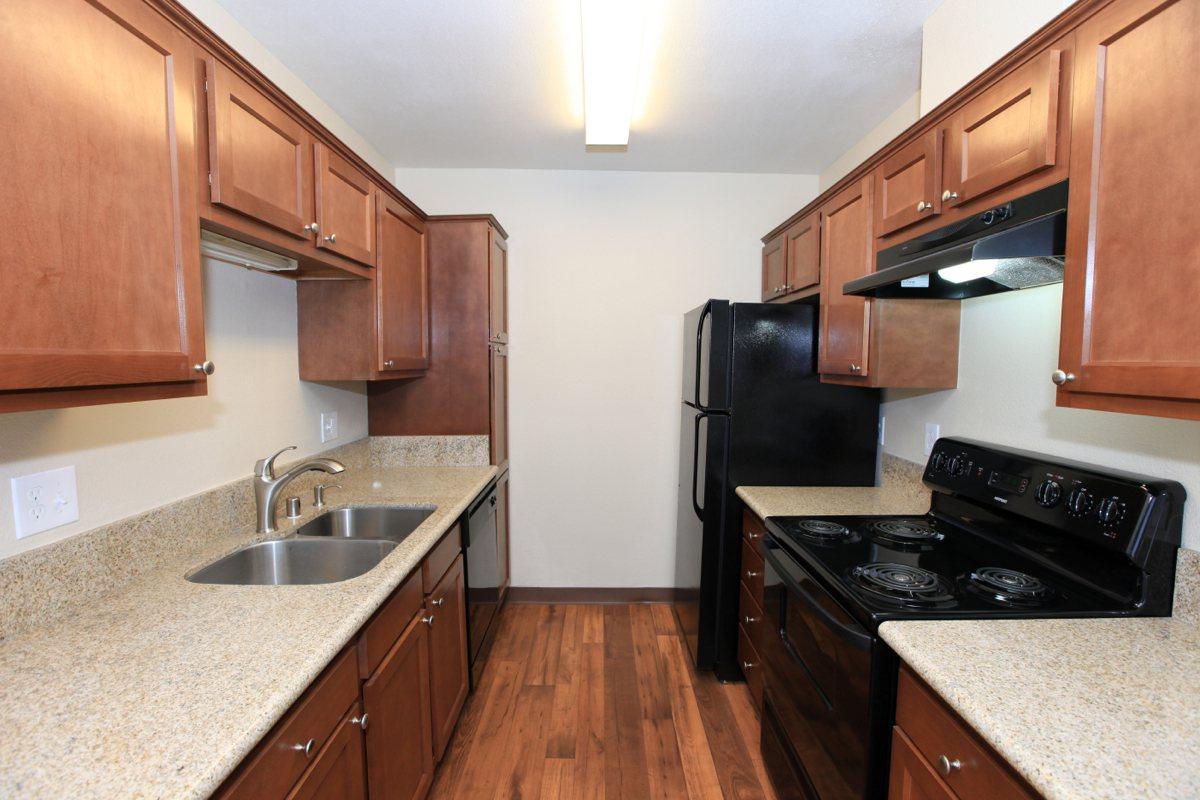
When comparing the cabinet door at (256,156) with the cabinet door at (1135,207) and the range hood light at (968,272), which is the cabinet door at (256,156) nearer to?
the range hood light at (968,272)

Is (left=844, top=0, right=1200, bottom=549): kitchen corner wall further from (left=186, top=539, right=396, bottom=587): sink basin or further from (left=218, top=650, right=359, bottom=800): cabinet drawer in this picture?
(left=186, top=539, right=396, bottom=587): sink basin

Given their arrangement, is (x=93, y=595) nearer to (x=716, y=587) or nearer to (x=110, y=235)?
(x=110, y=235)

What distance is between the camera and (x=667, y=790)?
1.86 metres

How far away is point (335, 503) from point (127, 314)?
125 cm

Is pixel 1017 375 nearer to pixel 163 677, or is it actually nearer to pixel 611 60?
pixel 611 60

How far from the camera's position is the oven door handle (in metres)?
1.21

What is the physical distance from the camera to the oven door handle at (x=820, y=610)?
1211 mm

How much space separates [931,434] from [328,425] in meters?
2.62

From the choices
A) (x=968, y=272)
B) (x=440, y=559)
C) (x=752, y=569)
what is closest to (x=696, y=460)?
(x=752, y=569)

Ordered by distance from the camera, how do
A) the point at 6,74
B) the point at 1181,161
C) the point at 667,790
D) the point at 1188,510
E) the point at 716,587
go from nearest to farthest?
the point at 6,74
the point at 1181,161
the point at 1188,510
the point at 667,790
the point at 716,587

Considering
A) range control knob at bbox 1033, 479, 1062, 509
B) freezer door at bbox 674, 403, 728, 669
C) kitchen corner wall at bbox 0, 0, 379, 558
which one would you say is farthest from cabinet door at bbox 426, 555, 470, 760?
range control knob at bbox 1033, 479, 1062, 509

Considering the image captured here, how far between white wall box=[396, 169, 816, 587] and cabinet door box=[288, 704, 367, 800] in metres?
2.00

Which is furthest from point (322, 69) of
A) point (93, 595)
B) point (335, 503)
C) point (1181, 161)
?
point (1181, 161)

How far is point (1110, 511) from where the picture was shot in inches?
49.3
